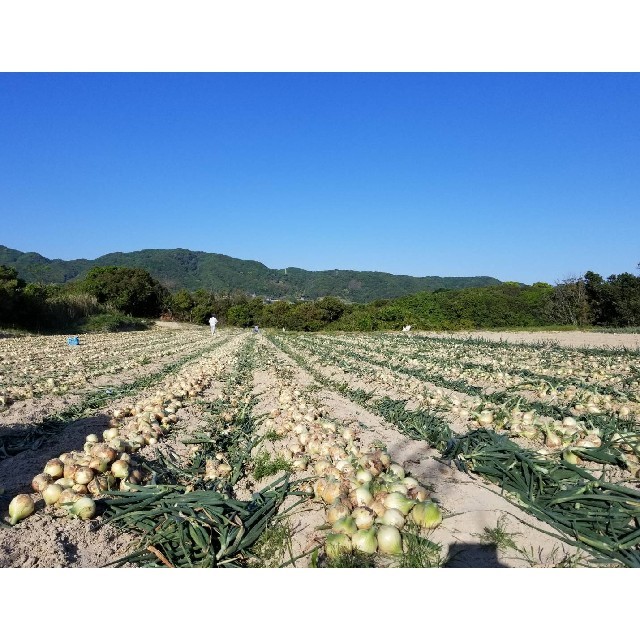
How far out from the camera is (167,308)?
52.8 m

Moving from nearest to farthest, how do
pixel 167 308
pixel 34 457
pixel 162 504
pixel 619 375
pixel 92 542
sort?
pixel 92 542 < pixel 162 504 < pixel 34 457 < pixel 619 375 < pixel 167 308

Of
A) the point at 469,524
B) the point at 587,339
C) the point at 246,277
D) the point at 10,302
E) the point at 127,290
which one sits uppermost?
the point at 246,277

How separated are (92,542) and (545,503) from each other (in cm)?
264

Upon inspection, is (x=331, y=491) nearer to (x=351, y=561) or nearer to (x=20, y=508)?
(x=351, y=561)

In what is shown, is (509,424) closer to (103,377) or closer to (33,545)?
(33,545)

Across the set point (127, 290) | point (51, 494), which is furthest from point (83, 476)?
point (127, 290)

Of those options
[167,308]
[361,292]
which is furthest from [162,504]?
[361,292]

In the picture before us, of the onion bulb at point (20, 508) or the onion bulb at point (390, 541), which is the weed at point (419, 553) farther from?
the onion bulb at point (20, 508)

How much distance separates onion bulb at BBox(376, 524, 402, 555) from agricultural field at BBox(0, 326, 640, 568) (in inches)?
0.4

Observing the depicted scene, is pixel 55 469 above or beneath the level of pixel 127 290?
beneath

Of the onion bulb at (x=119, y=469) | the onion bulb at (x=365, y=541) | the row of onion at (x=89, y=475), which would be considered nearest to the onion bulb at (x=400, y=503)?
the onion bulb at (x=365, y=541)

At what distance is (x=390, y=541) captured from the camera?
2.09 m

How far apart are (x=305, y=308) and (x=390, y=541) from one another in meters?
43.1

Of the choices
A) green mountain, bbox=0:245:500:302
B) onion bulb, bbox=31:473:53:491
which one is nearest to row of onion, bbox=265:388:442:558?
onion bulb, bbox=31:473:53:491
